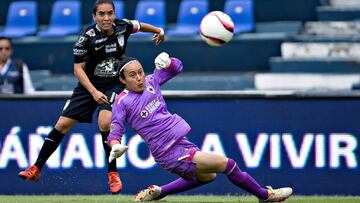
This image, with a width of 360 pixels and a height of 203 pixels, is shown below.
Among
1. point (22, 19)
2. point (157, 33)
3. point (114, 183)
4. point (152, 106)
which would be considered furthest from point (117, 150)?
point (22, 19)

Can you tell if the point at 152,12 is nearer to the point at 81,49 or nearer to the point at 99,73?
the point at 99,73

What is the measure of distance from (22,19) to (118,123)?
8.56 m

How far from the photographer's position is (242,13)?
16.0 metres

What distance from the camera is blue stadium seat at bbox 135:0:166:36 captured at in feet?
53.4

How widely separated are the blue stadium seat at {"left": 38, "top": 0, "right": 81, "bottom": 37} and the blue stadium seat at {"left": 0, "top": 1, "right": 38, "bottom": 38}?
0.94 ft

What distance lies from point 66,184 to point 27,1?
661 cm

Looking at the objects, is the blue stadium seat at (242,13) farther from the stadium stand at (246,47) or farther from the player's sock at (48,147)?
the player's sock at (48,147)

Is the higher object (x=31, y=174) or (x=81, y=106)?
(x=81, y=106)

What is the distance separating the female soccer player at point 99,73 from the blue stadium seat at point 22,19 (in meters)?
6.69

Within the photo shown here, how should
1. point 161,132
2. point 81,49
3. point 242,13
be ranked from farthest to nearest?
point 242,13 → point 81,49 → point 161,132

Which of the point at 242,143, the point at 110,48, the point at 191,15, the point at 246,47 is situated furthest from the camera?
the point at 191,15

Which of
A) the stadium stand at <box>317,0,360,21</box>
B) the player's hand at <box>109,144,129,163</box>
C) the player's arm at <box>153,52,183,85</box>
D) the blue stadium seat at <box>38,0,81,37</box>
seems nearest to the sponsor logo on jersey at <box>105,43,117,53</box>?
the player's arm at <box>153,52,183,85</box>

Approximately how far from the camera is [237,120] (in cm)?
1138

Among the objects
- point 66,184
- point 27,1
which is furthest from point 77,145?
point 27,1
